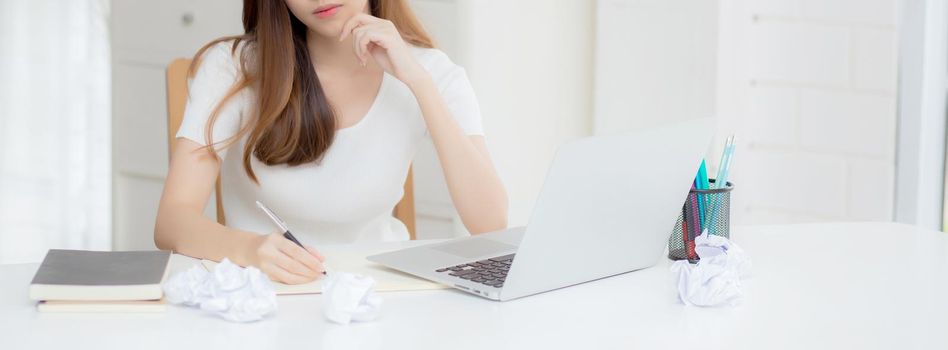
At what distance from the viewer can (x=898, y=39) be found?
215 centimetres

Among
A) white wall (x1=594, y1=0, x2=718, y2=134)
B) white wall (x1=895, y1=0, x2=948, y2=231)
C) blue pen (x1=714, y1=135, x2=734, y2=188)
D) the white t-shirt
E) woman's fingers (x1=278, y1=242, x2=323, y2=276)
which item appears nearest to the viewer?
woman's fingers (x1=278, y1=242, x2=323, y2=276)

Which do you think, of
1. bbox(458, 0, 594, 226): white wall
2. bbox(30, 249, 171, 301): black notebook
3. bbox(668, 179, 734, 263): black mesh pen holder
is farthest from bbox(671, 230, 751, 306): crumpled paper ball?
bbox(458, 0, 594, 226): white wall

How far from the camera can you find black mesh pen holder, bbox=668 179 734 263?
53.7 inches

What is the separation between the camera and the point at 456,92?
1.85m

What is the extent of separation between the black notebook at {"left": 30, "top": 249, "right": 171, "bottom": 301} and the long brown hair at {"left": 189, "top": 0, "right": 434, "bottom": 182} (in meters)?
0.44

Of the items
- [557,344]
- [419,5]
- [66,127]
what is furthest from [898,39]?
[66,127]

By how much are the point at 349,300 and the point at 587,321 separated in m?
0.22

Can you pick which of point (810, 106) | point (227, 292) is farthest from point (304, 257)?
point (810, 106)

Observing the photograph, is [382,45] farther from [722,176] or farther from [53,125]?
[53,125]

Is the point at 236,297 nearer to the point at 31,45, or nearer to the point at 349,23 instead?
the point at 349,23

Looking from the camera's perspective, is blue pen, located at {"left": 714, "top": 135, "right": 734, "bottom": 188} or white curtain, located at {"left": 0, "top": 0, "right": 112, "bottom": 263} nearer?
blue pen, located at {"left": 714, "top": 135, "right": 734, "bottom": 188}

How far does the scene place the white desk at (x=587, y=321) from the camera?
1.02 m

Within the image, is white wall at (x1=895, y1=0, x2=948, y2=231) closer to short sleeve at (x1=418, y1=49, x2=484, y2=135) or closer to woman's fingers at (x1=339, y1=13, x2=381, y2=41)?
short sleeve at (x1=418, y1=49, x2=484, y2=135)

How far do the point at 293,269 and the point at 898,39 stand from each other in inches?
53.7
